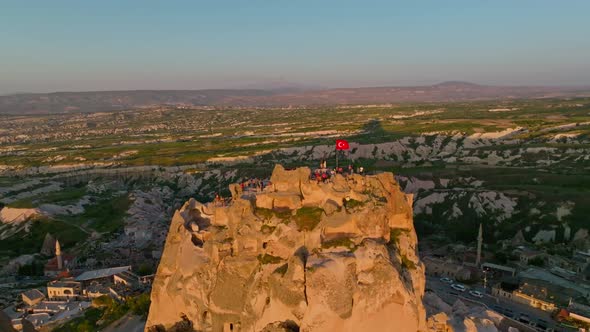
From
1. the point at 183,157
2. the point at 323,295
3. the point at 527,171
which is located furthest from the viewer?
the point at 183,157

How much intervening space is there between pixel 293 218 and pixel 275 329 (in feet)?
24.2

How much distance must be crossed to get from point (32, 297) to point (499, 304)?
55.9 meters

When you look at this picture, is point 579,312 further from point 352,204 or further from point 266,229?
point 266,229

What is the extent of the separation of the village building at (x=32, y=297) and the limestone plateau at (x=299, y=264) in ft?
93.0

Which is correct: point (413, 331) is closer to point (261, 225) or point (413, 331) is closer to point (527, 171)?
point (261, 225)

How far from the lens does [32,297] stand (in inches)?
2111

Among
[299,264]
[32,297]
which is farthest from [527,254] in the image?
[32,297]

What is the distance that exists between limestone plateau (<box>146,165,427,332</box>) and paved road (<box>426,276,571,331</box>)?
60.4 ft

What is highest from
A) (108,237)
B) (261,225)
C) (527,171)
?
(261,225)

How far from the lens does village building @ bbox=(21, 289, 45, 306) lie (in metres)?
53.0

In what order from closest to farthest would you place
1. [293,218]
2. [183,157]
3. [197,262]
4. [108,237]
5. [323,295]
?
[323,295], [293,218], [197,262], [108,237], [183,157]

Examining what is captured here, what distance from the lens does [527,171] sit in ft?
311

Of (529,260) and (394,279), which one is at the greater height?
(394,279)

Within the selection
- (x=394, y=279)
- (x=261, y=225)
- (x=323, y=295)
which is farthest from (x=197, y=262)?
(x=394, y=279)
